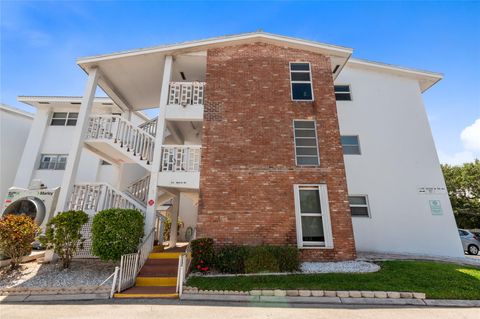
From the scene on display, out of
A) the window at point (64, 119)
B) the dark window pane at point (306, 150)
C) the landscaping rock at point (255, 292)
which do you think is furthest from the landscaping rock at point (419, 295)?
the window at point (64, 119)

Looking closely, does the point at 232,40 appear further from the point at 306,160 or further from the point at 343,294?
the point at 343,294

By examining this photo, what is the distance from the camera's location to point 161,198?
11602mm

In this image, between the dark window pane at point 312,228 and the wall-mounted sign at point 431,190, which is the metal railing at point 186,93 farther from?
the wall-mounted sign at point 431,190

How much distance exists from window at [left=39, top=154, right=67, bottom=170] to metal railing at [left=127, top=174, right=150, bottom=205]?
7.97m

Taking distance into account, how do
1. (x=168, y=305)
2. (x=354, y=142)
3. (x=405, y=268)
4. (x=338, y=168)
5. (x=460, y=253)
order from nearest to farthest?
1. (x=168, y=305)
2. (x=405, y=268)
3. (x=338, y=168)
4. (x=460, y=253)
5. (x=354, y=142)

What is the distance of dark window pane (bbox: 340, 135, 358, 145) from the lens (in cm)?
1246

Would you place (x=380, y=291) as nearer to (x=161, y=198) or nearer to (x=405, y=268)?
(x=405, y=268)

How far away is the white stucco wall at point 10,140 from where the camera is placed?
51.1 feet

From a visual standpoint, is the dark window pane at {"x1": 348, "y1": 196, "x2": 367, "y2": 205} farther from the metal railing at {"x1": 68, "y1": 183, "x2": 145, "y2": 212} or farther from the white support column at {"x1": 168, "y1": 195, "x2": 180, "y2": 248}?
the metal railing at {"x1": 68, "y1": 183, "x2": 145, "y2": 212}

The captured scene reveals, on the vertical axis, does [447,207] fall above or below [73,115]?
below

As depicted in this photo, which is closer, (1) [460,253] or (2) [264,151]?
(2) [264,151]

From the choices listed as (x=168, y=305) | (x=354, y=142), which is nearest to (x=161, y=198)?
(x=168, y=305)

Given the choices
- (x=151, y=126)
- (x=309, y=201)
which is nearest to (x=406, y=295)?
(x=309, y=201)

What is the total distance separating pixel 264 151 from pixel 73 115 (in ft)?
48.1
